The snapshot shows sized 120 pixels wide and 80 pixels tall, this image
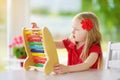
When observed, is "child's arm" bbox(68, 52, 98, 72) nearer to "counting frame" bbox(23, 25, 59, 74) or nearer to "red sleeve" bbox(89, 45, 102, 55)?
"red sleeve" bbox(89, 45, 102, 55)

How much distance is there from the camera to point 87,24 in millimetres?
1367

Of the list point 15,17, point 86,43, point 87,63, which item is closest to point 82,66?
point 87,63

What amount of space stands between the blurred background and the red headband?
1348 millimetres

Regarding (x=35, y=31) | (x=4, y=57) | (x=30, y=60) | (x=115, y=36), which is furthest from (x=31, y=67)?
(x=115, y=36)

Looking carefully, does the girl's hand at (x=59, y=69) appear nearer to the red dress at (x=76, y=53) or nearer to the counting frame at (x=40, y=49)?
the counting frame at (x=40, y=49)

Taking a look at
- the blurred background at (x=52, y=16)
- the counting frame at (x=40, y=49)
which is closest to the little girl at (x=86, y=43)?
the counting frame at (x=40, y=49)

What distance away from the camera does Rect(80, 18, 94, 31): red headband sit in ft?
4.47

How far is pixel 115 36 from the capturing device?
3180mm

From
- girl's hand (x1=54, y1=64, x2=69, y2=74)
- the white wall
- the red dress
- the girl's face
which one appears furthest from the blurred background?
girl's hand (x1=54, y1=64, x2=69, y2=74)

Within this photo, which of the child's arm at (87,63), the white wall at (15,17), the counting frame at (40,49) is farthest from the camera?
the white wall at (15,17)

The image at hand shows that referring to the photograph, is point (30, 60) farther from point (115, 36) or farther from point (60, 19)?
point (115, 36)

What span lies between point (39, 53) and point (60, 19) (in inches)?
66.8

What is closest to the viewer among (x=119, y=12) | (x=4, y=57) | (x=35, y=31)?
(x=35, y=31)

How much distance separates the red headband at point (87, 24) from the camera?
53.7 inches
